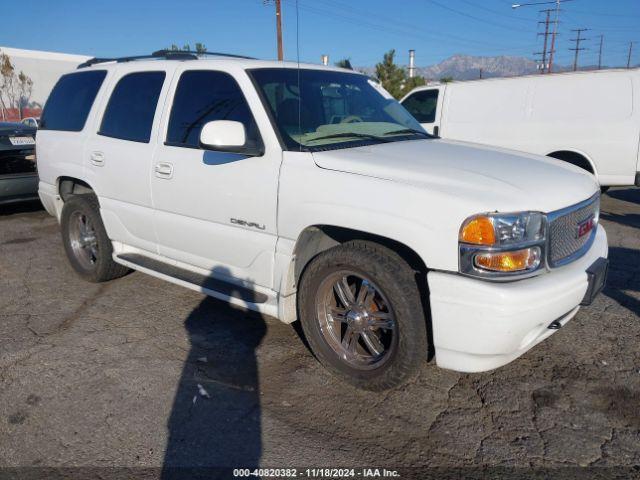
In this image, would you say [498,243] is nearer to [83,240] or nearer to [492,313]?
[492,313]

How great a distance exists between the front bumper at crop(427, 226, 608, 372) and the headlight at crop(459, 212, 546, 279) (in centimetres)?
7

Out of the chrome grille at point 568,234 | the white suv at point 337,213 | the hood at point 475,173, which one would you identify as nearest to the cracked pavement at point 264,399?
the white suv at point 337,213

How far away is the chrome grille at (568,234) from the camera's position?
2764 millimetres

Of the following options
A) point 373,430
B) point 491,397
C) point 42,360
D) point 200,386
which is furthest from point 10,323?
point 491,397

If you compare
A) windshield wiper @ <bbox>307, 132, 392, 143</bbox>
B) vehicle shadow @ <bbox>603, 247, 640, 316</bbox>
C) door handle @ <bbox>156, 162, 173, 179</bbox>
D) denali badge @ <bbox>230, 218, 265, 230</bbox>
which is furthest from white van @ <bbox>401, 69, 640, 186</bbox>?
denali badge @ <bbox>230, 218, 265, 230</bbox>

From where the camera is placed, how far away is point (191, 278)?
3.87 metres

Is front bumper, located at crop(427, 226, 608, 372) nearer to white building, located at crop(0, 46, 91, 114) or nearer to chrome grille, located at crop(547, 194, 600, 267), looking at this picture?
chrome grille, located at crop(547, 194, 600, 267)

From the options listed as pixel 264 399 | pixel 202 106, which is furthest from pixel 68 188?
pixel 264 399

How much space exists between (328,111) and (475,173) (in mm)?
1320

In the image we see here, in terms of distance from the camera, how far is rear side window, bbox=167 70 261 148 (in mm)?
3527

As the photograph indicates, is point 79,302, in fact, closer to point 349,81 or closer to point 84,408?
point 84,408

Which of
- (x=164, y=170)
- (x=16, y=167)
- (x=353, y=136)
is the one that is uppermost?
(x=353, y=136)

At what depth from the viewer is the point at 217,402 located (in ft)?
9.94

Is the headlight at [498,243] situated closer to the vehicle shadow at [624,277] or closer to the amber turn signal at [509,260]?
the amber turn signal at [509,260]
